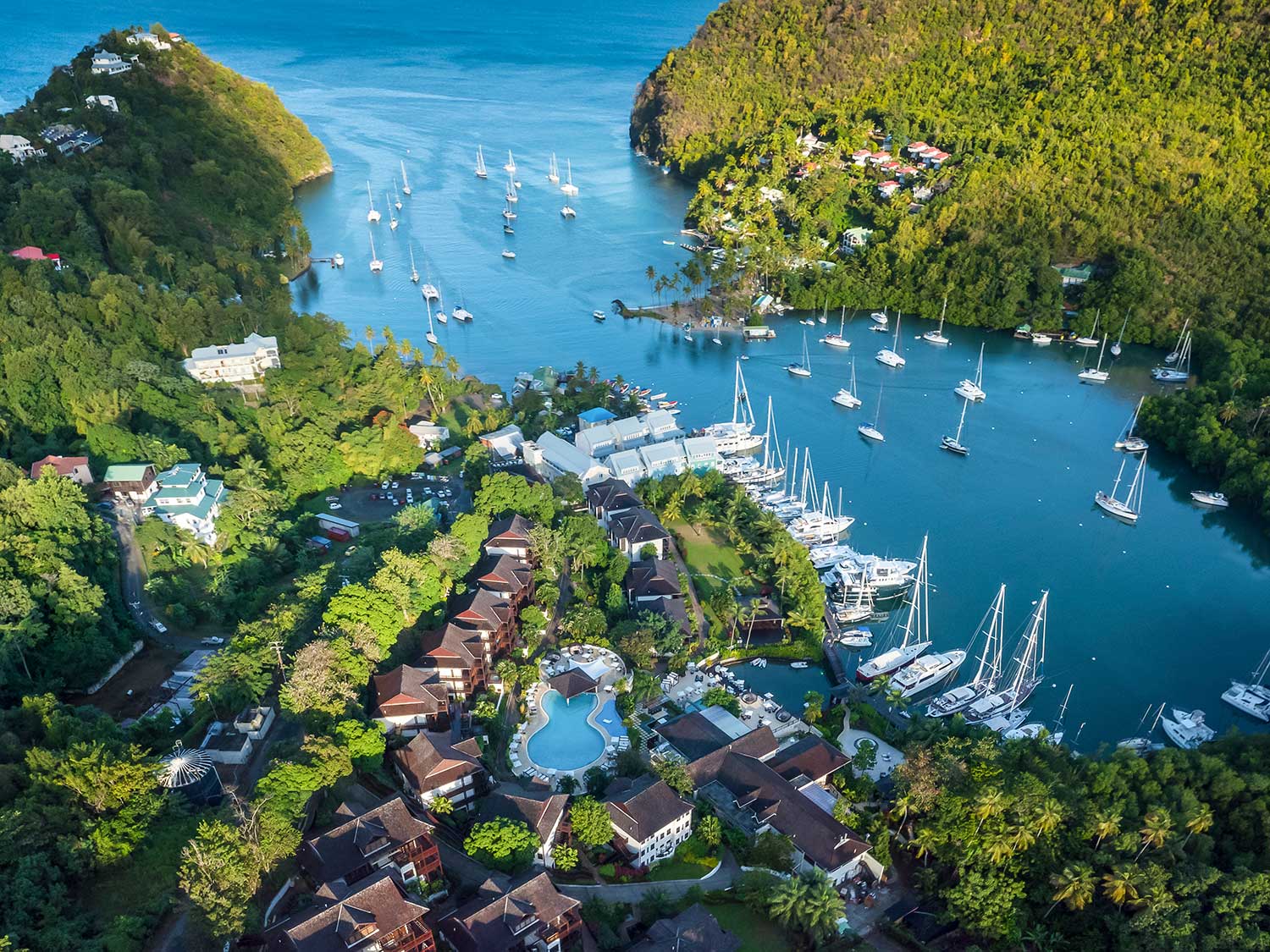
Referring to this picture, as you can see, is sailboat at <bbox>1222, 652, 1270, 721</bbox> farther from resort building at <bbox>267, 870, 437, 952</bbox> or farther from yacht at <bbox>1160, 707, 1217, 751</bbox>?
resort building at <bbox>267, 870, 437, 952</bbox>

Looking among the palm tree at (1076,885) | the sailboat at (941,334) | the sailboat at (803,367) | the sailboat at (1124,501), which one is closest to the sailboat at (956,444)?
the sailboat at (1124,501)

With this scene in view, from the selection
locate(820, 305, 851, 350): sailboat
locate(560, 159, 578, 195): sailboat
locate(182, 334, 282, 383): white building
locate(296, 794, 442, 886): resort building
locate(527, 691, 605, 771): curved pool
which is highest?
locate(560, 159, 578, 195): sailboat

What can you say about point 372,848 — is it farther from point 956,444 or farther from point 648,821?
point 956,444

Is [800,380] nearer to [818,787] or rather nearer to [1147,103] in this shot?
[818,787]

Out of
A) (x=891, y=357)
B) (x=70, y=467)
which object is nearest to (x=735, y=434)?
(x=891, y=357)

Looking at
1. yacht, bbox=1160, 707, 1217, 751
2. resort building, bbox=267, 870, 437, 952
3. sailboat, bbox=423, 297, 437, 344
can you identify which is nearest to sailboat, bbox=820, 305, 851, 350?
sailboat, bbox=423, 297, 437, 344

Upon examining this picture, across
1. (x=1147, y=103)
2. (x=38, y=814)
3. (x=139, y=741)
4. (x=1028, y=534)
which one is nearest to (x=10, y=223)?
(x=139, y=741)
